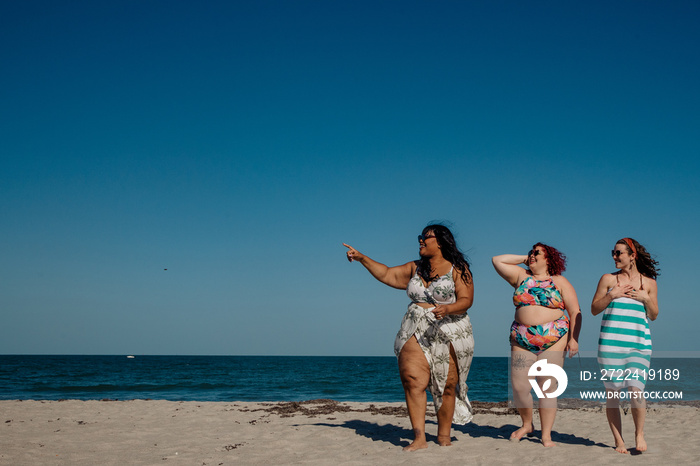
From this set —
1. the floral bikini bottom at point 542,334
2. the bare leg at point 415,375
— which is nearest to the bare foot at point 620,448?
the floral bikini bottom at point 542,334

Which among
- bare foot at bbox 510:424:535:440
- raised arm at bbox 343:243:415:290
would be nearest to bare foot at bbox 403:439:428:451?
bare foot at bbox 510:424:535:440

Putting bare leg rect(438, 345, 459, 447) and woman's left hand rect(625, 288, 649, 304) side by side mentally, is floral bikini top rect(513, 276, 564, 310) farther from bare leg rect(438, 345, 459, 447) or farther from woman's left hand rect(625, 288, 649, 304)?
bare leg rect(438, 345, 459, 447)

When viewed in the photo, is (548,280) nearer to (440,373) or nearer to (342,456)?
(440,373)

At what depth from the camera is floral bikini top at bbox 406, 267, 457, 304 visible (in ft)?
15.9

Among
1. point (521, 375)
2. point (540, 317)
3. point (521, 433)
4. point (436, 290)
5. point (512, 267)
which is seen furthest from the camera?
point (521, 433)

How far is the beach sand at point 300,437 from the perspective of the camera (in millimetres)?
4934

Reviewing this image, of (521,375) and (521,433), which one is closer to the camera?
(521,375)

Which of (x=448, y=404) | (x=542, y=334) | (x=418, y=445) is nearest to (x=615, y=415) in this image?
(x=542, y=334)

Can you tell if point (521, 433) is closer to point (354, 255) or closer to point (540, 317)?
point (540, 317)

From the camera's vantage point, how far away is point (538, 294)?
503 centimetres

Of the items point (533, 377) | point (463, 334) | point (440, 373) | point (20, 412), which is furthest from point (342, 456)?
point (20, 412)

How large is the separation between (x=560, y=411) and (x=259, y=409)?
5229 millimetres

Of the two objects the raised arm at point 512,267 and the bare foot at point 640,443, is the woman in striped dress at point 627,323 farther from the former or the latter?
the raised arm at point 512,267

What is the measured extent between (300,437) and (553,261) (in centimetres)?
354
